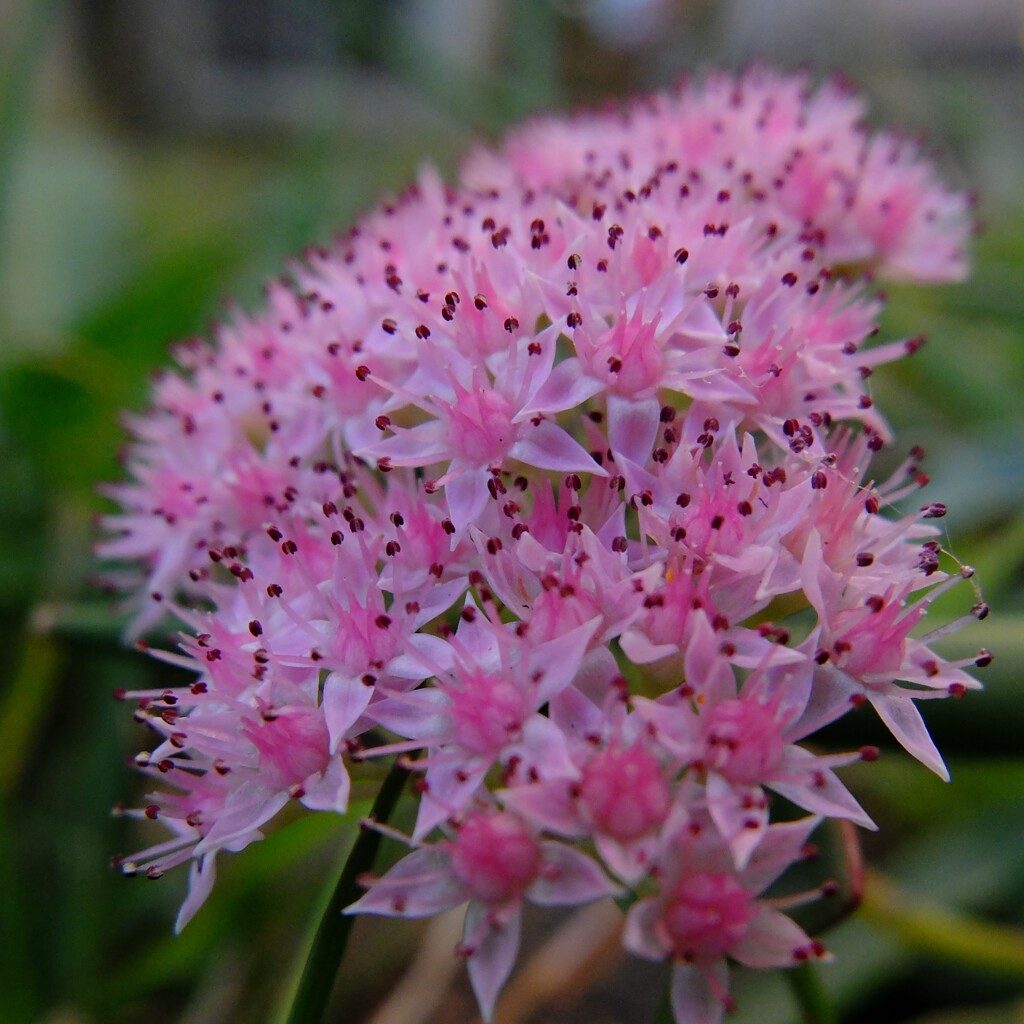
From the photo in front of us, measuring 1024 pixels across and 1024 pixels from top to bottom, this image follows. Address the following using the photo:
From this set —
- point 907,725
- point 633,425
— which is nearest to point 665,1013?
point 907,725

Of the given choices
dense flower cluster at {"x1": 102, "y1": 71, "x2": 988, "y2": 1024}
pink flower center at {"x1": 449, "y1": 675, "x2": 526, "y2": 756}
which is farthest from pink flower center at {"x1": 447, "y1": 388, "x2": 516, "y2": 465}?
pink flower center at {"x1": 449, "y1": 675, "x2": 526, "y2": 756}

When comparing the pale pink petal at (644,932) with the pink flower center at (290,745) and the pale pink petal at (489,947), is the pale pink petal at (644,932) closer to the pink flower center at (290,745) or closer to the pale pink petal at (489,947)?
the pale pink petal at (489,947)

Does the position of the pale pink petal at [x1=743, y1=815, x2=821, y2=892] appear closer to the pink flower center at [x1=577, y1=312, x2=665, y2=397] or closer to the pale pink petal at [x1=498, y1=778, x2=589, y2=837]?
the pale pink petal at [x1=498, y1=778, x2=589, y2=837]

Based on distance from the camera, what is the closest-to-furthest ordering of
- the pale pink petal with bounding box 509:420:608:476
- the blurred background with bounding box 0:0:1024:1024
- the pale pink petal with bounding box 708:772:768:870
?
the pale pink petal with bounding box 708:772:768:870 < the pale pink petal with bounding box 509:420:608:476 < the blurred background with bounding box 0:0:1024:1024

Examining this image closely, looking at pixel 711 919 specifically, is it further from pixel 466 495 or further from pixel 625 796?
pixel 466 495

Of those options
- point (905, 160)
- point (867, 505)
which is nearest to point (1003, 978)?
point (867, 505)
